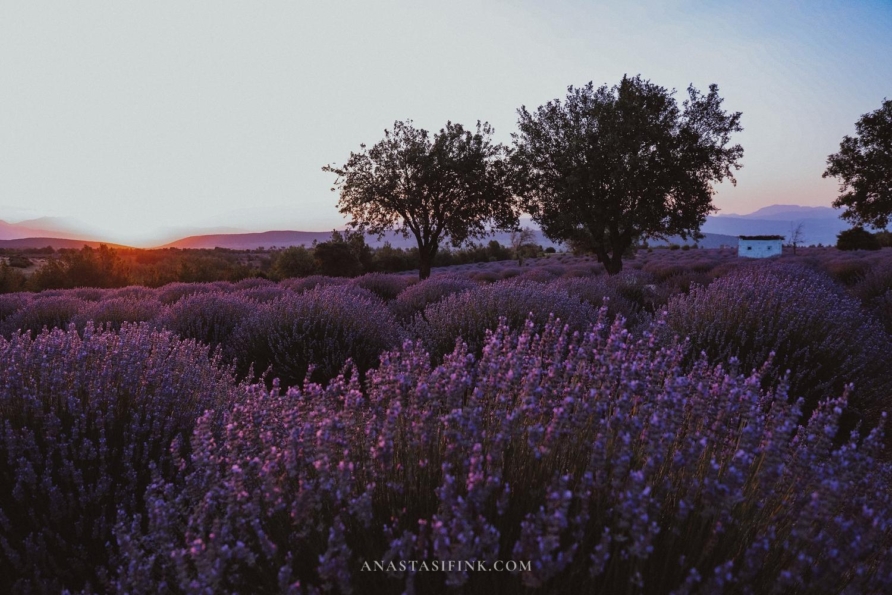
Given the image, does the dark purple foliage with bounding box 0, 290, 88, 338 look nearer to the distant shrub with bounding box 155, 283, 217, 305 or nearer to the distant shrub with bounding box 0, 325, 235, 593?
the distant shrub with bounding box 155, 283, 217, 305

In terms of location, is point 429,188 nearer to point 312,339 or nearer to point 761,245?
point 312,339

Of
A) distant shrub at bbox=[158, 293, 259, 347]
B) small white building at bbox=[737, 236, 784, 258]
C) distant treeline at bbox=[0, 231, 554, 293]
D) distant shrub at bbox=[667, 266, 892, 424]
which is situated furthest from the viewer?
small white building at bbox=[737, 236, 784, 258]

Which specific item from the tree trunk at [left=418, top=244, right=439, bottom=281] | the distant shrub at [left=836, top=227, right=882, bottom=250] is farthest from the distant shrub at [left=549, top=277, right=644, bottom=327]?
the distant shrub at [left=836, top=227, right=882, bottom=250]

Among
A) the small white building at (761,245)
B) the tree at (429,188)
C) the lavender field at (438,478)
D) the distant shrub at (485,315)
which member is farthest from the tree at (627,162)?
the small white building at (761,245)

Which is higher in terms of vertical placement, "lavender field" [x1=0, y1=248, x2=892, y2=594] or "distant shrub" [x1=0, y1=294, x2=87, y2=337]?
"lavender field" [x1=0, y1=248, x2=892, y2=594]

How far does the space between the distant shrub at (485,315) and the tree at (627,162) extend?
34.9 ft

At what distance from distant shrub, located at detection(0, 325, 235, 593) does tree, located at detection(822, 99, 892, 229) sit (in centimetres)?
2851

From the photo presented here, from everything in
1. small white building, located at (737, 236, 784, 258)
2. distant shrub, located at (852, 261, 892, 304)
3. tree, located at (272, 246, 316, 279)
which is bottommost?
tree, located at (272, 246, 316, 279)

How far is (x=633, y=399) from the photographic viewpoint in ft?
7.19

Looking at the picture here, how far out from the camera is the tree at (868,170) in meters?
23.3

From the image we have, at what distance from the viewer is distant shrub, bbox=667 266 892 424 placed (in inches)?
192

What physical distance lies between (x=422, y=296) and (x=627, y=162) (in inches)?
379

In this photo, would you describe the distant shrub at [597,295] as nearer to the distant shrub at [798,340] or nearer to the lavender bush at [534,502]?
the distant shrub at [798,340]

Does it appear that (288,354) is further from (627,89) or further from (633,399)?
(627,89)
